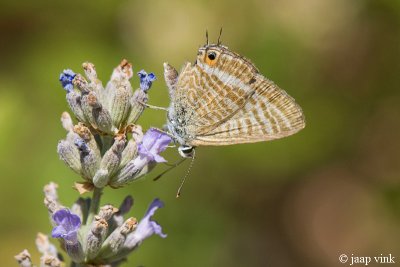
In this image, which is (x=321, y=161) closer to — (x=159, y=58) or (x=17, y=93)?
(x=159, y=58)

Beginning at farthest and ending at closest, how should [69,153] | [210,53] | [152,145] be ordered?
[210,53]
[152,145]
[69,153]

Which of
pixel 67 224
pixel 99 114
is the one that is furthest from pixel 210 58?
pixel 67 224

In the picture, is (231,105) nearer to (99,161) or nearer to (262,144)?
(99,161)

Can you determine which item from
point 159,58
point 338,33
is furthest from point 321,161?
point 159,58

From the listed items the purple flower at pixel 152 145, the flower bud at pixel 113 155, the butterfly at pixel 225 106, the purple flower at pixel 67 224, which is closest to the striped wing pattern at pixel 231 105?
the butterfly at pixel 225 106

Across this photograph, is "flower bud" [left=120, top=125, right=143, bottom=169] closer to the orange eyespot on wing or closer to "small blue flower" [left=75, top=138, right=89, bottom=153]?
"small blue flower" [left=75, top=138, right=89, bottom=153]

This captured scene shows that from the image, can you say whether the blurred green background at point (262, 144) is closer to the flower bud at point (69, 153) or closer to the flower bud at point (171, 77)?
the flower bud at point (171, 77)
